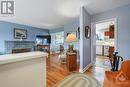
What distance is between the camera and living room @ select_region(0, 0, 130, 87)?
1040 mm

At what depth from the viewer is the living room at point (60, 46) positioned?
40.9 inches

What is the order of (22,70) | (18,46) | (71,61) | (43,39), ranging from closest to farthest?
(22,70) < (71,61) < (18,46) < (43,39)

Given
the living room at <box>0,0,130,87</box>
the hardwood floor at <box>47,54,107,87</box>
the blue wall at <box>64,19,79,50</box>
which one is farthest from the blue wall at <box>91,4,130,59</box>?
the blue wall at <box>64,19,79,50</box>

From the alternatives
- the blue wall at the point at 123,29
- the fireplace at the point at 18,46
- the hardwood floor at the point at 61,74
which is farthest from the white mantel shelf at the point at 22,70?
the fireplace at the point at 18,46

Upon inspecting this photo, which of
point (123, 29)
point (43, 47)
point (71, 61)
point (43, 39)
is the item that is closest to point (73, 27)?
point (71, 61)

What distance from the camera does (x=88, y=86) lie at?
254 centimetres

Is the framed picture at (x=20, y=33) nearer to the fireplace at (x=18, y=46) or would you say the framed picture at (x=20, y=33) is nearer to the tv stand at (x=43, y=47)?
the fireplace at (x=18, y=46)

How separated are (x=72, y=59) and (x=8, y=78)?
3.34 metres

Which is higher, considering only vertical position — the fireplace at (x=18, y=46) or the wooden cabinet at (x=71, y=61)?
the fireplace at (x=18, y=46)

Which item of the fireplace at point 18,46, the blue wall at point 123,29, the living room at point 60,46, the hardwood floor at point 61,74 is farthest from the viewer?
the fireplace at point 18,46

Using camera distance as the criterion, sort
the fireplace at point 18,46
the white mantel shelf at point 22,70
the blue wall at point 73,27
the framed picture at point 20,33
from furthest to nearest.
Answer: the framed picture at point 20,33 → the fireplace at point 18,46 → the blue wall at point 73,27 → the white mantel shelf at point 22,70

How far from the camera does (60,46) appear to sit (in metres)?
10.4

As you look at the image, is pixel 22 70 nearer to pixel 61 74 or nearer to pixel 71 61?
pixel 61 74

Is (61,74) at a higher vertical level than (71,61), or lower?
lower
